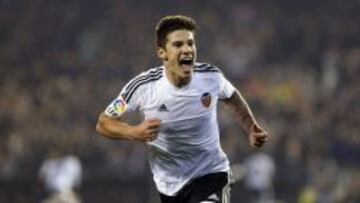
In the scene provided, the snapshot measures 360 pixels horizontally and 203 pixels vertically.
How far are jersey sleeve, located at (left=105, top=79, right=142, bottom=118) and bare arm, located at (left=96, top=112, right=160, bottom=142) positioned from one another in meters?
0.05

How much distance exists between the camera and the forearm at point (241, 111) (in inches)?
362

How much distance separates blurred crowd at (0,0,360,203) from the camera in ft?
63.6

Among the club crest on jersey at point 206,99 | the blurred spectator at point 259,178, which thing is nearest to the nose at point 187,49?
the club crest on jersey at point 206,99

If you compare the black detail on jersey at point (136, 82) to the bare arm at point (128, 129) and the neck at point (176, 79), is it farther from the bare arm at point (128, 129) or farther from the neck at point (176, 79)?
the bare arm at point (128, 129)

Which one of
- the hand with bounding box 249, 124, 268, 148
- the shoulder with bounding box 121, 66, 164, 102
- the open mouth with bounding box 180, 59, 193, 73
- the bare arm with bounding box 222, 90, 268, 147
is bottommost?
Answer: the hand with bounding box 249, 124, 268, 148

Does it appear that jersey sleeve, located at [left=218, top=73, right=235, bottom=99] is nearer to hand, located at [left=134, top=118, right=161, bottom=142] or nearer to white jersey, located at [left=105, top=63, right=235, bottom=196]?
white jersey, located at [left=105, top=63, right=235, bottom=196]

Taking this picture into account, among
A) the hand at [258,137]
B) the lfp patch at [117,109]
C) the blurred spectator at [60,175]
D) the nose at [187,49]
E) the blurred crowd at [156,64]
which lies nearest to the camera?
the nose at [187,49]

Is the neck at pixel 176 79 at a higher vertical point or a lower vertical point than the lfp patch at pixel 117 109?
higher

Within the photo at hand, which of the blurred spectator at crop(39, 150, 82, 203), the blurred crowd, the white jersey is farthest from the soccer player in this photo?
the blurred spectator at crop(39, 150, 82, 203)

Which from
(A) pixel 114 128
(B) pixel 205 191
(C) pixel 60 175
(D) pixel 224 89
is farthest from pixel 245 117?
(C) pixel 60 175

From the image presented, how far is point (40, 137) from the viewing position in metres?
20.5

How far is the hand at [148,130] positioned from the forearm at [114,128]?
0.35 feet

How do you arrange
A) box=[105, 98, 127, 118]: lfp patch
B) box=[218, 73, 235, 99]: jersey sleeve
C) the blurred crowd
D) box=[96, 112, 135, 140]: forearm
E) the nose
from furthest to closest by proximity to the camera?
the blurred crowd → box=[218, 73, 235, 99]: jersey sleeve → box=[105, 98, 127, 118]: lfp patch → the nose → box=[96, 112, 135, 140]: forearm

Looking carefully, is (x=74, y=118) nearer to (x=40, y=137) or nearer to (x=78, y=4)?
(x=40, y=137)
